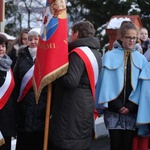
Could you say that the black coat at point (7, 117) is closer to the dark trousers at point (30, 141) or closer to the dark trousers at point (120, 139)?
the dark trousers at point (30, 141)

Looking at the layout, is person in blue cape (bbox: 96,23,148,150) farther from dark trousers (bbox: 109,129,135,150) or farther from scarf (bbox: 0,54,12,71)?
scarf (bbox: 0,54,12,71)

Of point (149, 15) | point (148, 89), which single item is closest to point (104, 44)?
point (149, 15)

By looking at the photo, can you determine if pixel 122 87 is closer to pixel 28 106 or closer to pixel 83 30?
pixel 83 30

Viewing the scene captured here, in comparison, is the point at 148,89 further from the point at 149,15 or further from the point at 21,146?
the point at 149,15

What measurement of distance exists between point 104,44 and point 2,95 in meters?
11.9

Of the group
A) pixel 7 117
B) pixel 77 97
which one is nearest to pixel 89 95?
pixel 77 97

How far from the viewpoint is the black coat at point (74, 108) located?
3.84 m

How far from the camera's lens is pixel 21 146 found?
4.55 m

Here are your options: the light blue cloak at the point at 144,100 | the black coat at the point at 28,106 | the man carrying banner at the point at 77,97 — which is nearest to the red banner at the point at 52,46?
the man carrying banner at the point at 77,97

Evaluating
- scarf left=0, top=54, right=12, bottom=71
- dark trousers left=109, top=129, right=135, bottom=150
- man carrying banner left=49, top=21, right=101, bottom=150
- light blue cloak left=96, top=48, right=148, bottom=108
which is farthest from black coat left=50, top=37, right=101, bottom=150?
scarf left=0, top=54, right=12, bottom=71

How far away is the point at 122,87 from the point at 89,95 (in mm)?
503

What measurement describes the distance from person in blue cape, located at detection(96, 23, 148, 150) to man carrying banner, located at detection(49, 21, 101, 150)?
36cm

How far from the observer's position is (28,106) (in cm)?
435

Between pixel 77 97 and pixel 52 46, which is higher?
pixel 52 46
